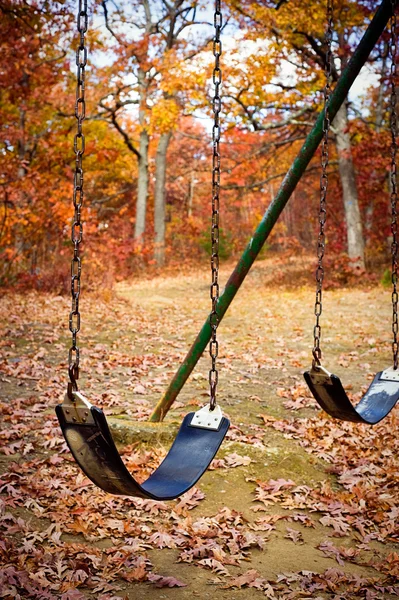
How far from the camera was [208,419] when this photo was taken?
10.5 ft

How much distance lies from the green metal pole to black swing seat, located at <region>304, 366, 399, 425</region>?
0.83 m

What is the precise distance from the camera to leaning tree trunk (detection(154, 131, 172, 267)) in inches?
829

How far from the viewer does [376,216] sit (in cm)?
1716

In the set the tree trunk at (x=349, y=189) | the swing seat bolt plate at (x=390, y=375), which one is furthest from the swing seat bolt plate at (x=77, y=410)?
the tree trunk at (x=349, y=189)

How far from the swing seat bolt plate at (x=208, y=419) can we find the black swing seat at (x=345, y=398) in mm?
705

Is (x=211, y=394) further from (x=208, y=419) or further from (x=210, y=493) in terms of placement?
(x=210, y=493)

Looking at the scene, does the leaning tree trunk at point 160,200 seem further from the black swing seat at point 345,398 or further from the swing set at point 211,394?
the black swing seat at point 345,398

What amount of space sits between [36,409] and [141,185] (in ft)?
52.6

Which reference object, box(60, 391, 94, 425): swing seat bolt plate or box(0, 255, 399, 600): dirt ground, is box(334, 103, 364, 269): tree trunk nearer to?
box(0, 255, 399, 600): dirt ground

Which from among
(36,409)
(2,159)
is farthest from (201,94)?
(36,409)

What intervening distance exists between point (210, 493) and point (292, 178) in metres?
2.44

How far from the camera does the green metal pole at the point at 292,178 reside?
4.16 m

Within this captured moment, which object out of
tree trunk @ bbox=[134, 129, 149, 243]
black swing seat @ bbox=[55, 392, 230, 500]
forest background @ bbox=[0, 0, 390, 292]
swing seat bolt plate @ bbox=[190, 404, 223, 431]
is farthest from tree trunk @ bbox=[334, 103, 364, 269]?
black swing seat @ bbox=[55, 392, 230, 500]

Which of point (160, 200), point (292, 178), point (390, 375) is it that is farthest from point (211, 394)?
point (160, 200)
